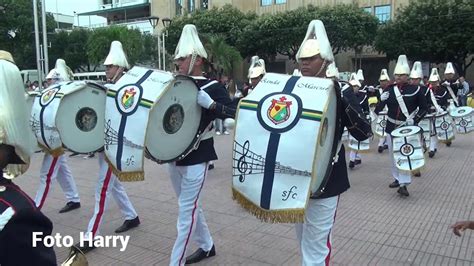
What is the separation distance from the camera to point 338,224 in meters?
5.57

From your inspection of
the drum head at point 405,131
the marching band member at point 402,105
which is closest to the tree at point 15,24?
the marching band member at point 402,105

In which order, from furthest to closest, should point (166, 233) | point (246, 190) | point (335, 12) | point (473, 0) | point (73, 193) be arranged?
1. point (335, 12)
2. point (473, 0)
3. point (73, 193)
4. point (166, 233)
5. point (246, 190)

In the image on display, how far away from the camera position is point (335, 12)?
3697 cm

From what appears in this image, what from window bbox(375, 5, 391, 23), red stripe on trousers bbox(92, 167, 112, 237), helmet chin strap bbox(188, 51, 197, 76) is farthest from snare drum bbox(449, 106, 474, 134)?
window bbox(375, 5, 391, 23)

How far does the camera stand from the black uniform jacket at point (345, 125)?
3.01 meters

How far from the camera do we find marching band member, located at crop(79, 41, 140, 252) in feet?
15.7

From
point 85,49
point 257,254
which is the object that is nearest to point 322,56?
point 257,254

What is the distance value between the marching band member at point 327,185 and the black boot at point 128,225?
2792mm

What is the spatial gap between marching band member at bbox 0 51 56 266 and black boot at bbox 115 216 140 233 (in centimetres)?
374

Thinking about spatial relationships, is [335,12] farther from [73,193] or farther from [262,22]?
[73,193]

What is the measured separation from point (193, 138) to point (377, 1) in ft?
134

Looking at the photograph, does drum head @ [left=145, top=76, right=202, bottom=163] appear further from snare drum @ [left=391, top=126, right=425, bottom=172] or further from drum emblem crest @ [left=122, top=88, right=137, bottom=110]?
snare drum @ [left=391, top=126, right=425, bottom=172]

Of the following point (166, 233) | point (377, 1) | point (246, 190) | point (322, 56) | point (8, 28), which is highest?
point (377, 1)

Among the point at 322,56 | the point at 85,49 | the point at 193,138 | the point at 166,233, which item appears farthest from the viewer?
the point at 85,49
